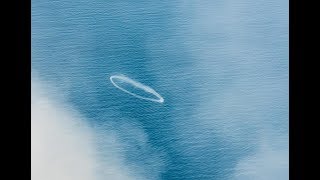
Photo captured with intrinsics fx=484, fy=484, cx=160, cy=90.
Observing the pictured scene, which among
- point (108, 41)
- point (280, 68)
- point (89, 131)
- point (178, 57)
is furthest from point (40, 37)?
point (280, 68)

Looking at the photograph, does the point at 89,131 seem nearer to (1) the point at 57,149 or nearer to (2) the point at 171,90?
(1) the point at 57,149

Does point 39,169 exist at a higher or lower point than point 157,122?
lower

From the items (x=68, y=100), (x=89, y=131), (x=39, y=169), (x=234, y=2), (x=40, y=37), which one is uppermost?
(x=234, y=2)

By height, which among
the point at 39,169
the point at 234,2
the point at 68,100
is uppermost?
the point at 234,2

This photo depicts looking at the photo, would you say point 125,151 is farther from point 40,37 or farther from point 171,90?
point 40,37

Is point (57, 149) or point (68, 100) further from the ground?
point (68, 100)

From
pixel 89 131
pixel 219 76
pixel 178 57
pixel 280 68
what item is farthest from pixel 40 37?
pixel 280 68
